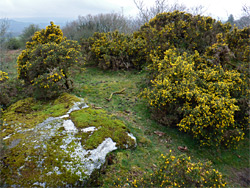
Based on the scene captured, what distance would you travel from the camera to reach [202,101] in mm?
5953

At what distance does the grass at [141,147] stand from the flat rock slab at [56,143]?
386 millimetres

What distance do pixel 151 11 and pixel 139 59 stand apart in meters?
18.6

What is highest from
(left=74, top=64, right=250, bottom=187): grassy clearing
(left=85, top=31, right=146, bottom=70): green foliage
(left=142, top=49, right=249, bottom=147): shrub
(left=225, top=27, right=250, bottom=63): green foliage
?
(left=225, top=27, right=250, bottom=63): green foliage

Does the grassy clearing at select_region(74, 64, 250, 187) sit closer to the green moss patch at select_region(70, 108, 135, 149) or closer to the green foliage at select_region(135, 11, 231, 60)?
the green moss patch at select_region(70, 108, 135, 149)

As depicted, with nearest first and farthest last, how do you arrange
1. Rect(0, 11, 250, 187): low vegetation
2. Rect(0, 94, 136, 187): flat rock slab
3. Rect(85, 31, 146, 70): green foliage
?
Rect(0, 94, 136, 187): flat rock slab, Rect(0, 11, 250, 187): low vegetation, Rect(85, 31, 146, 70): green foliage

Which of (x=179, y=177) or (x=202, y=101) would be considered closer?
(x=179, y=177)

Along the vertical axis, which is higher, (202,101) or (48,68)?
(48,68)

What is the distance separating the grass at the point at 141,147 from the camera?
4.44 m

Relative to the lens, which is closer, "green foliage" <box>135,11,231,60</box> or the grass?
the grass

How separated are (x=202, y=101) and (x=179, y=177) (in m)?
3.05

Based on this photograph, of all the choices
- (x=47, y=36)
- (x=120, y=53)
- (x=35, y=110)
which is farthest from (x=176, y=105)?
(x=47, y=36)

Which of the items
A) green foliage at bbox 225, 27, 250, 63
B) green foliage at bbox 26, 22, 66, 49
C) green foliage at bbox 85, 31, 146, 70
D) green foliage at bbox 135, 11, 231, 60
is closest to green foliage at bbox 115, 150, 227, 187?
green foliage at bbox 225, 27, 250, 63

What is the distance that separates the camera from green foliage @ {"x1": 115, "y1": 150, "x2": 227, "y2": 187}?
12.3 feet

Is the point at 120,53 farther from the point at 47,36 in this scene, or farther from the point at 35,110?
the point at 35,110
